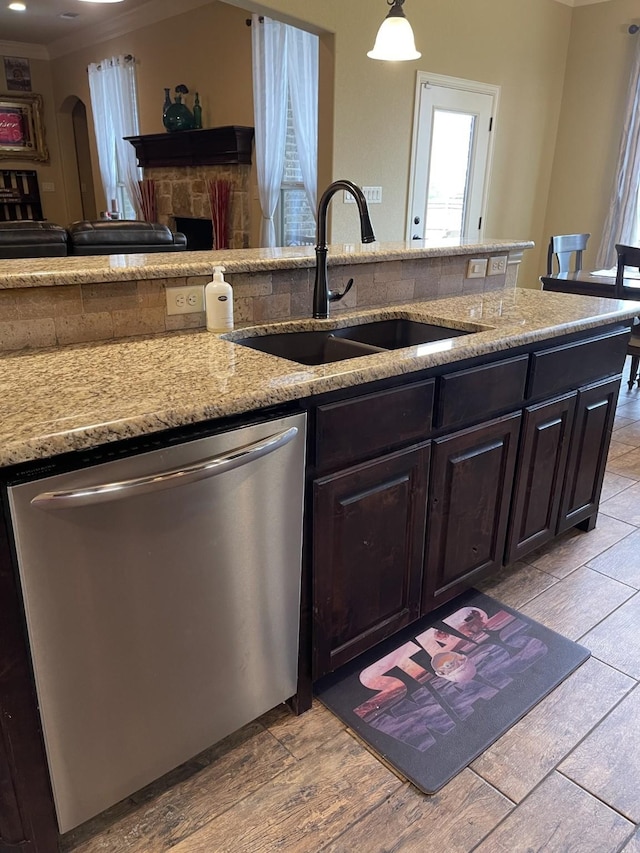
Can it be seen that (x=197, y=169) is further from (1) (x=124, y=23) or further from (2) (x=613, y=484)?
(2) (x=613, y=484)

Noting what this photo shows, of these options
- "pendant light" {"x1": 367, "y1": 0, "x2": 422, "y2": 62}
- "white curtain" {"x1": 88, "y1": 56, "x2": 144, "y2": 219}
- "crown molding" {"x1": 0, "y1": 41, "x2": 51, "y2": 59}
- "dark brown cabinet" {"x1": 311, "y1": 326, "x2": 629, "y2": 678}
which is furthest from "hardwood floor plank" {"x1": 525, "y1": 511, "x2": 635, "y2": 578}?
"crown molding" {"x1": 0, "y1": 41, "x2": 51, "y2": 59}

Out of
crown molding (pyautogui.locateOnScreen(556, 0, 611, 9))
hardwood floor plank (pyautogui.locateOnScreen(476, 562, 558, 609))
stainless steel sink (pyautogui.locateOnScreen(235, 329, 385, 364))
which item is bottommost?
hardwood floor plank (pyautogui.locateOnScreen(476, 562, 558, 609))

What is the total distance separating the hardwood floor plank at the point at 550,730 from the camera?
152 cm

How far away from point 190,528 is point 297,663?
59 centimetres

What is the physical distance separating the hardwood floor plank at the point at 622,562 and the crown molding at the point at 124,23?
5.24 metres

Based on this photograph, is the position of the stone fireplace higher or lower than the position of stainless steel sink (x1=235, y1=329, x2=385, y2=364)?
higher

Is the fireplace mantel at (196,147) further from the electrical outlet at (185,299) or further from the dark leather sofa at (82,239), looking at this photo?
the electrical outlet at (185,299)

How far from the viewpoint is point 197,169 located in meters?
5.73

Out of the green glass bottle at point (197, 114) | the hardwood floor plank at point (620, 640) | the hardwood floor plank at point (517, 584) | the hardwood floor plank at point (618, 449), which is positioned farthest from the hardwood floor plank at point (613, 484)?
the green glass bottle at point (197, 114)

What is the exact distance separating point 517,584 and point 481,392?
87 centimetres

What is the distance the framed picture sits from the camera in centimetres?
797

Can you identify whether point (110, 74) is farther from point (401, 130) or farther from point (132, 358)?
point (132, 358)

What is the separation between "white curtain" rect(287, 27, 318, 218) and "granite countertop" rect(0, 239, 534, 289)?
2603mm

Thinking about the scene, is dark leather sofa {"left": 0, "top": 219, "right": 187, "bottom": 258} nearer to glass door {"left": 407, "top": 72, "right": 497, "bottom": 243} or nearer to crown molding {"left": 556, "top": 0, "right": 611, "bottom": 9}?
glass door {"left": 407, "top": 72, "right": 497, "bottom": 243}
